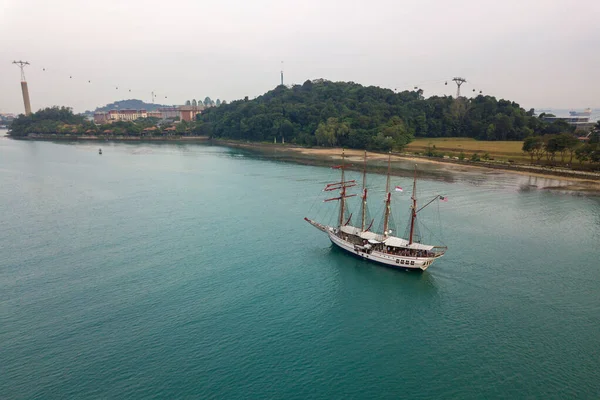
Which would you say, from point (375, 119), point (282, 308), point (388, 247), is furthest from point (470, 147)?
point (282, 308)

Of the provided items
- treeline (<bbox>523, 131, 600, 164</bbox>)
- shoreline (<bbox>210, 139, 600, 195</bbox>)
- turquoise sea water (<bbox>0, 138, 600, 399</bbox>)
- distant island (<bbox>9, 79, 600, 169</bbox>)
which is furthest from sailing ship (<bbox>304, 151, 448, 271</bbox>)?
distant island (<bbox>9, 79, 600, 169</bbox>)

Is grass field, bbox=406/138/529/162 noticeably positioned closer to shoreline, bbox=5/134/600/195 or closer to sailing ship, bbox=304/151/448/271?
shoreline, bbox=5/134/600/195

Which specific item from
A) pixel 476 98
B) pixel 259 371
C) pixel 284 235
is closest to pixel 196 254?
pixel 284 235

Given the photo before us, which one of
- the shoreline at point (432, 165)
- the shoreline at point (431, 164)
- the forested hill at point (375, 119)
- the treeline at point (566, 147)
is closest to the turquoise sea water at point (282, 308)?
the shoreline at point (431, 164)

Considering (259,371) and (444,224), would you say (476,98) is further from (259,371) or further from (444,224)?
(259,371)

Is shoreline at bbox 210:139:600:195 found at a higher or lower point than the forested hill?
lower

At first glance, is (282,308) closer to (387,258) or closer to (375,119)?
(387,258)
